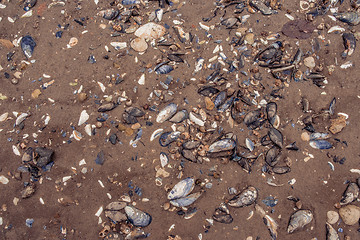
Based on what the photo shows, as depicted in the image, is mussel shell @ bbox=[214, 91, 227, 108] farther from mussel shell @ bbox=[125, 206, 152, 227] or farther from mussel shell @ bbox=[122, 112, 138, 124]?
mussel shell @ bbox=[125, 206, 152, 227]

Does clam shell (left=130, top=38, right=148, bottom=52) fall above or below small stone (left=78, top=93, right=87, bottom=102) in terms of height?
above

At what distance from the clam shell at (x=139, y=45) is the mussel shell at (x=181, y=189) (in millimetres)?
1369

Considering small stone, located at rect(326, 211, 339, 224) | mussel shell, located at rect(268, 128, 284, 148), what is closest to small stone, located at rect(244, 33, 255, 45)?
mussel shell, located at rect(268, 128, 284, 148)

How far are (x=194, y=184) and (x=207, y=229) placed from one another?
39 centimetres

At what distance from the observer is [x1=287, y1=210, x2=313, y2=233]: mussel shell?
226cm

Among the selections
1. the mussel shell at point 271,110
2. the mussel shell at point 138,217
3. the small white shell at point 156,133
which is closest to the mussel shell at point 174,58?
the small white shell at point 156,133

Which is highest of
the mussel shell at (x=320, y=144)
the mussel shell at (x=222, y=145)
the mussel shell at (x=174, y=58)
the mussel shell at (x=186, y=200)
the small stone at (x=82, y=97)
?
the mussel shell at (x=174, y=58)

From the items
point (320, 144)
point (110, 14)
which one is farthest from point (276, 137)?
point (110, 14)

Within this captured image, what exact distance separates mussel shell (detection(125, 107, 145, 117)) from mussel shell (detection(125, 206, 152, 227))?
2.76 ft

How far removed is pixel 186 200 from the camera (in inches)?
91.3

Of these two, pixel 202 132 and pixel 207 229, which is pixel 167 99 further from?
pixel 207 229

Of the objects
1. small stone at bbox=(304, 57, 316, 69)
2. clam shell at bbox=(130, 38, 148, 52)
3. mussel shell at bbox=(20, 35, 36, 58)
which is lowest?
small stone at bbox=(304, 57, 316, 69)

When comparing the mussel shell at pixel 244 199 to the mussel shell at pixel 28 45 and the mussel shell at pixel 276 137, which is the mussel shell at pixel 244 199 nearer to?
the mussel shell at pixel 276 137

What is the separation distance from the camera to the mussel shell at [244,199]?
231 centimetres
